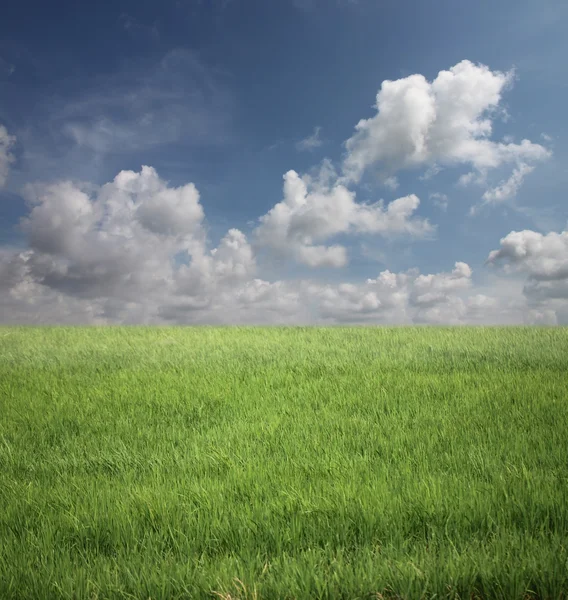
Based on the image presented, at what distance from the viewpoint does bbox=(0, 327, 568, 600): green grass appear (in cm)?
365

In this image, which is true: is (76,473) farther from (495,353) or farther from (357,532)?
(495,353)

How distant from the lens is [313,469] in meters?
6.10

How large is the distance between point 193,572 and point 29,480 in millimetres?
4039

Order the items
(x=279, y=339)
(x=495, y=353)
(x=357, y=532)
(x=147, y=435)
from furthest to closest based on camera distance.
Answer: (x=279, y=339) → (x=495, y=353) → (x=147, y=435) → (x=357, y=532)

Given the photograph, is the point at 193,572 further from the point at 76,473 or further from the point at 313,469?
the point at 76,473

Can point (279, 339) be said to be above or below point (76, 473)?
above

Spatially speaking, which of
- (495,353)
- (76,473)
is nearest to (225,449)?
(76,473)

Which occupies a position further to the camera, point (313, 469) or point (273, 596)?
point (313, 469)

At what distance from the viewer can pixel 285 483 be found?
557 cm

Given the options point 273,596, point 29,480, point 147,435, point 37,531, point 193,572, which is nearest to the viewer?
point 273,596

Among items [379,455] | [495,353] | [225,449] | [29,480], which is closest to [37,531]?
[29,480]

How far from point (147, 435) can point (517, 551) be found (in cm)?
593

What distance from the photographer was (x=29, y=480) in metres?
6.68

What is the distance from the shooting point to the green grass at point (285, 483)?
3648 millimetres
